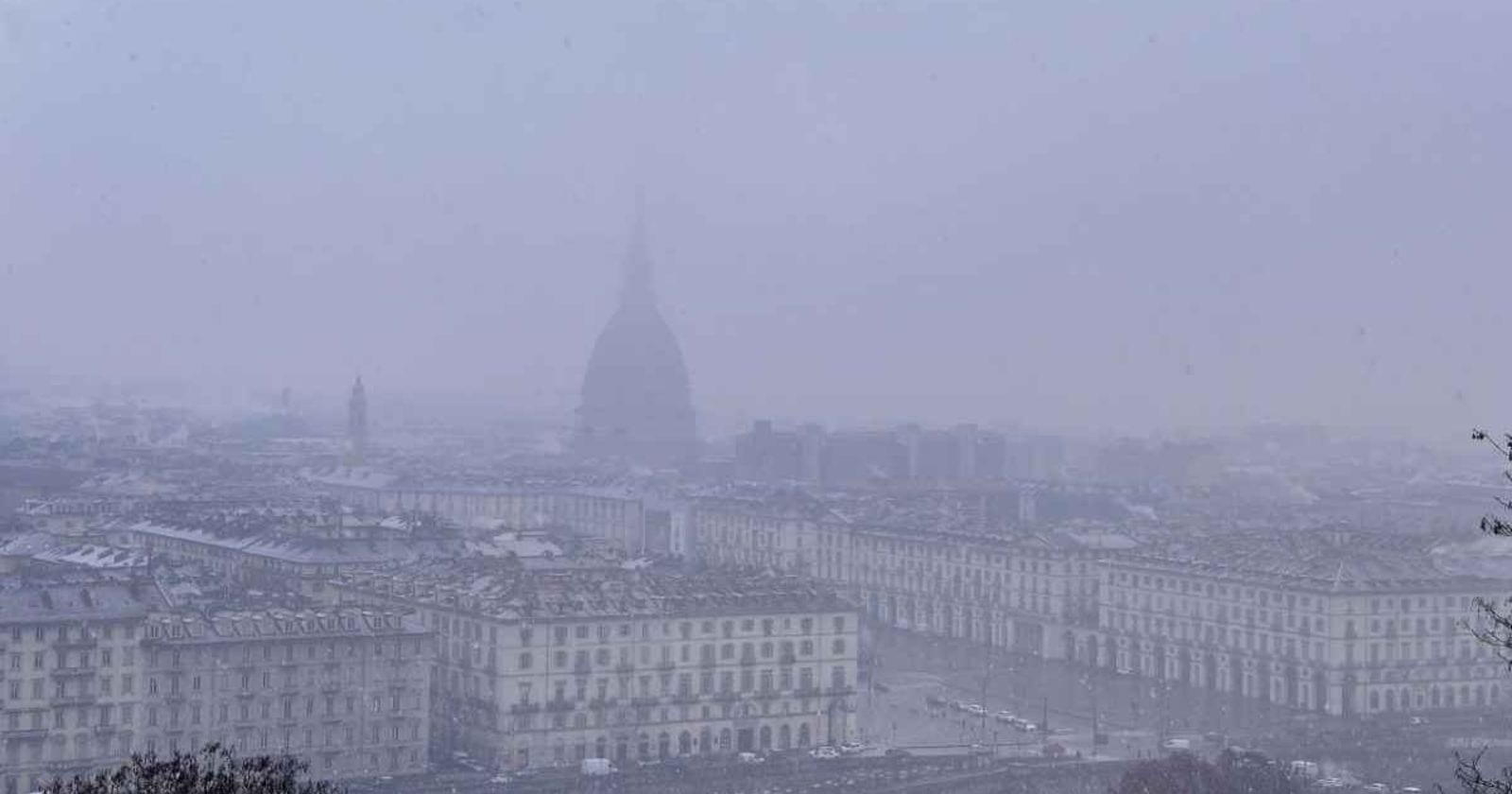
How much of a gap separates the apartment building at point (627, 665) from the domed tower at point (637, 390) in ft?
144

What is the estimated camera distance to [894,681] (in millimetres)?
27250

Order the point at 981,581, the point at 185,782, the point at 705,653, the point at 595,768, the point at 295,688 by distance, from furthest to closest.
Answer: the point at 981,581 → the point at 705,653 → the point at 595,768 → the point at 295,688 → the point at 185,782

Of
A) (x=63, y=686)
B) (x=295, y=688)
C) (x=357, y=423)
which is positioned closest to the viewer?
(x=63, y=686)

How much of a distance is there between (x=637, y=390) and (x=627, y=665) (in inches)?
1998

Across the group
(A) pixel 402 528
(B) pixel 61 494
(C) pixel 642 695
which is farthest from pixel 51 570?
(B) pixel 61 494

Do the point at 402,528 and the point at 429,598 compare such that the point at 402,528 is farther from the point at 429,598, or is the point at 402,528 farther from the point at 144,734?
the point at 144,734

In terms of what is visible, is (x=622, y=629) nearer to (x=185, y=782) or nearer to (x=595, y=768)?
(x=595, y=768)

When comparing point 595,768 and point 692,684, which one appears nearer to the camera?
point 595,768

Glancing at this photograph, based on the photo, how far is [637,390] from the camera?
237ft

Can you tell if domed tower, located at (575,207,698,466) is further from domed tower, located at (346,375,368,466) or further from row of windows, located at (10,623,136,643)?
row of windows, located at (10,623,136,643)

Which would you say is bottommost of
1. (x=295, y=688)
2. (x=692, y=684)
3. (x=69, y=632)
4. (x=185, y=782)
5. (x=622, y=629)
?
(x=692, y=684)

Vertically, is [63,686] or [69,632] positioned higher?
[69,632]

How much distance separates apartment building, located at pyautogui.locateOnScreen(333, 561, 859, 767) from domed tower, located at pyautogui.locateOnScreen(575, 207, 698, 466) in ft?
144

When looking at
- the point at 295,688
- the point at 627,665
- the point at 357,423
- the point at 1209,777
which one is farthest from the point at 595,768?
the point at 357,423
